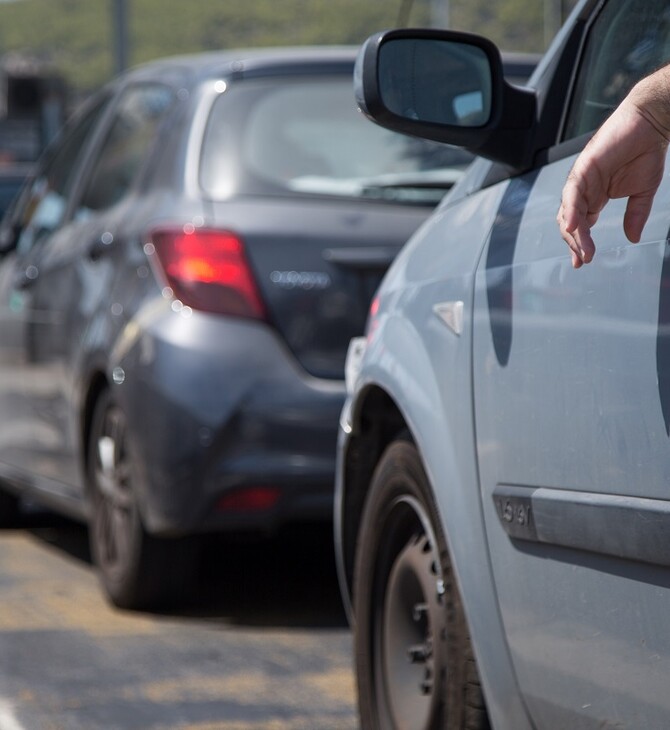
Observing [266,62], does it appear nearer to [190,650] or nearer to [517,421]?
[190,650]

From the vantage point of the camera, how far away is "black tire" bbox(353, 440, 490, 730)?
306 cm

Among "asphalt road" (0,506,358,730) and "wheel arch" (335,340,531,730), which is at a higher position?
"wheel arch" (335,340,531,730)

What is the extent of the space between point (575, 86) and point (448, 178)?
2.38 m

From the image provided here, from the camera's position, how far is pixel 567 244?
2578 millimetres

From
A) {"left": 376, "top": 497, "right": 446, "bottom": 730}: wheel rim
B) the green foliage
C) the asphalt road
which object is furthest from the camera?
the green foliage

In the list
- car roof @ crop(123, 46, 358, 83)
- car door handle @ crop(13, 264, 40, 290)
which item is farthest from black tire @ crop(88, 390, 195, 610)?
car roof @ crop(123, 46, 358, 83)

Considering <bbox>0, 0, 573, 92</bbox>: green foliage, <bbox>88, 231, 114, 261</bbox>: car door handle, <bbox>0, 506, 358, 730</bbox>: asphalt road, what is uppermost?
<bbox>88, 231, 114, 261</bbox>: car door handle

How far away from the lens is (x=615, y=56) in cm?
287

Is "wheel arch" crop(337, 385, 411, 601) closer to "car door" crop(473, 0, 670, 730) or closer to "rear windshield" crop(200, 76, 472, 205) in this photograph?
"car door" crop(473, 0, 670, 730)

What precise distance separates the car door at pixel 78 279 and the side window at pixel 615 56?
107 inches

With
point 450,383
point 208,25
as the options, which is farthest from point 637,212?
point 208,25

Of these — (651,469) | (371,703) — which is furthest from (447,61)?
(371,703)

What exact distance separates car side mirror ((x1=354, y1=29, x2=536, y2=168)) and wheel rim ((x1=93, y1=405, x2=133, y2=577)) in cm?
248

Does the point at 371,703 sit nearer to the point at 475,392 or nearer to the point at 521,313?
the point at 475,392
